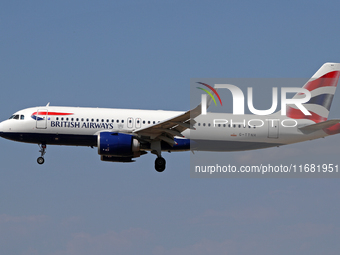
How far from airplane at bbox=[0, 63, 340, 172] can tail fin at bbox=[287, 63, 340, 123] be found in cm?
20

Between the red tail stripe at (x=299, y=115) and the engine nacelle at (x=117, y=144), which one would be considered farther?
the red tail stripe at (x=299, y=115)

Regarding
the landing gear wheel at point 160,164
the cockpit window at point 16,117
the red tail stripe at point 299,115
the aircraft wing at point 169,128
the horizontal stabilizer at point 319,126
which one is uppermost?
the red tail stripe at point 299,115

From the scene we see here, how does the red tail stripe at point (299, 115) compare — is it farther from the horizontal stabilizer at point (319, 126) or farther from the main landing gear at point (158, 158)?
the main landing gear at point (158, 158)

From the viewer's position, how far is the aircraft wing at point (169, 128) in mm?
37844

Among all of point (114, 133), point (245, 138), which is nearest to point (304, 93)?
point (245, 138)

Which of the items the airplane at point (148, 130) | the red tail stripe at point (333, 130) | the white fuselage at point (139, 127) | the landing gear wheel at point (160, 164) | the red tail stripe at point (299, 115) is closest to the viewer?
the airplane at point (148, 130)

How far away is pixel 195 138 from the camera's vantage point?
41938 mm

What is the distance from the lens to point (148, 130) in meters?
39.6

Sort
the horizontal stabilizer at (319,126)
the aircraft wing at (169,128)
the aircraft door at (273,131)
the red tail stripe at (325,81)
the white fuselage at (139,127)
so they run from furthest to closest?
the red tail stripe at (325,81)
the aircraft door at (273,131)
the white fuselage at (139,127)
the horizontal stabilizer at (319,126)
the aircraft wing at (169,128)

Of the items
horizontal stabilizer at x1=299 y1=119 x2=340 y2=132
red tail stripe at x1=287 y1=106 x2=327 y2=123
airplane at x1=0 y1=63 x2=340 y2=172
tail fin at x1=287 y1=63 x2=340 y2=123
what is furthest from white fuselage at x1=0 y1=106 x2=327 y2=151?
tail fin at x1=287 y1=63 x2=340 y2=123

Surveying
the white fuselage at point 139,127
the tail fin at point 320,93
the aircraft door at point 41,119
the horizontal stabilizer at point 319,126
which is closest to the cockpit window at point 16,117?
the white fuselage at point 139,127

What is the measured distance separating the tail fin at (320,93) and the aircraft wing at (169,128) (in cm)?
917

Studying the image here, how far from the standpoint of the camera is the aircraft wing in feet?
124

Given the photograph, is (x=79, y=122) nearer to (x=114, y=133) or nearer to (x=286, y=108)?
(x=114, y=133)
